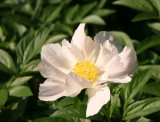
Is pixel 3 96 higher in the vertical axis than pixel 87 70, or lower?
lower

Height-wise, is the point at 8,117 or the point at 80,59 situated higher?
the point at 80,59

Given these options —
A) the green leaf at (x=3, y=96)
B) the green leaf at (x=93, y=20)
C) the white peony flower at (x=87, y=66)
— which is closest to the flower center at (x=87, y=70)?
the white peony flower at (x=87, y=66)

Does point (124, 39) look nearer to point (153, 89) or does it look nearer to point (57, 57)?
point (153, 89)

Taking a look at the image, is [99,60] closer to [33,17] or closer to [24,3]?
[33,17]

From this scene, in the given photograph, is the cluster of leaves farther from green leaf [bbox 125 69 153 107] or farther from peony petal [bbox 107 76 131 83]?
peony petal [bbox 107 76 131 83]

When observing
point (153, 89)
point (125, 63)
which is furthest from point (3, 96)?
point (153, 89)

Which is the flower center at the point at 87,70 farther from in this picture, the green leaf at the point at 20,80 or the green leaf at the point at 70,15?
the green leaf at the point at 70,15

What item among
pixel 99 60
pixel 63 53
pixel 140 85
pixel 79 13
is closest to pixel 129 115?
pixel 140 85
